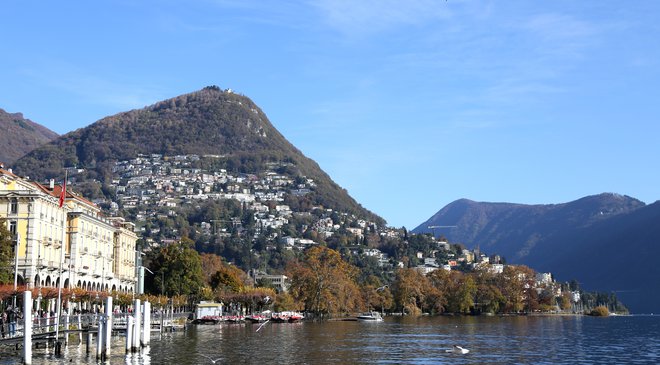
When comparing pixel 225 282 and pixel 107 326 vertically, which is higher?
pixel 225 282

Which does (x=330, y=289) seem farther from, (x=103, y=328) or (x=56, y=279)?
(x=103, y=328)

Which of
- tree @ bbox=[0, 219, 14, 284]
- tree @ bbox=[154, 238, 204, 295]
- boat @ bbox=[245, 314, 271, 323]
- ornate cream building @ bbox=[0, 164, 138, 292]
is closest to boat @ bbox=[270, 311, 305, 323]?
boat @ bbox=[245, 314, 271, 323]

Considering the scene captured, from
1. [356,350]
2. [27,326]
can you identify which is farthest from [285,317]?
[27,326]

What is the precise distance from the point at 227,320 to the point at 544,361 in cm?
7726

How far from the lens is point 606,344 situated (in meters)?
103

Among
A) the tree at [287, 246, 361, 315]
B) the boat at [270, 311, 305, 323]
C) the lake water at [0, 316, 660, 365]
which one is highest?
the tree at [287, 246, 361, 315]

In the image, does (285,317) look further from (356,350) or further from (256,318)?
(356,350)

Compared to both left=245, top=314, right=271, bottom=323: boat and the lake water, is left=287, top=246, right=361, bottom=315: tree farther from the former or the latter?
the lake water

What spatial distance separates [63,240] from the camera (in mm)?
80250

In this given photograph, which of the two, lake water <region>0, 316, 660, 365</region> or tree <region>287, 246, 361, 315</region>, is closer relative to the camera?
lake water <region>0, 316, 660, 365</region>

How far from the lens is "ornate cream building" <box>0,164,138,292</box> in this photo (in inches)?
3809

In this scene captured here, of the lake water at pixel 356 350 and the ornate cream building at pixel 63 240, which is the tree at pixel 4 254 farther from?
the lake water at pixel 356 350

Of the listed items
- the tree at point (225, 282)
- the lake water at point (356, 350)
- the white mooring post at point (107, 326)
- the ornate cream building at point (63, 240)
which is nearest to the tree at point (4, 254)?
the ornate cream building at point (63, 240)

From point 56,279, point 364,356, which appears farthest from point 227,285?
point 364,356
